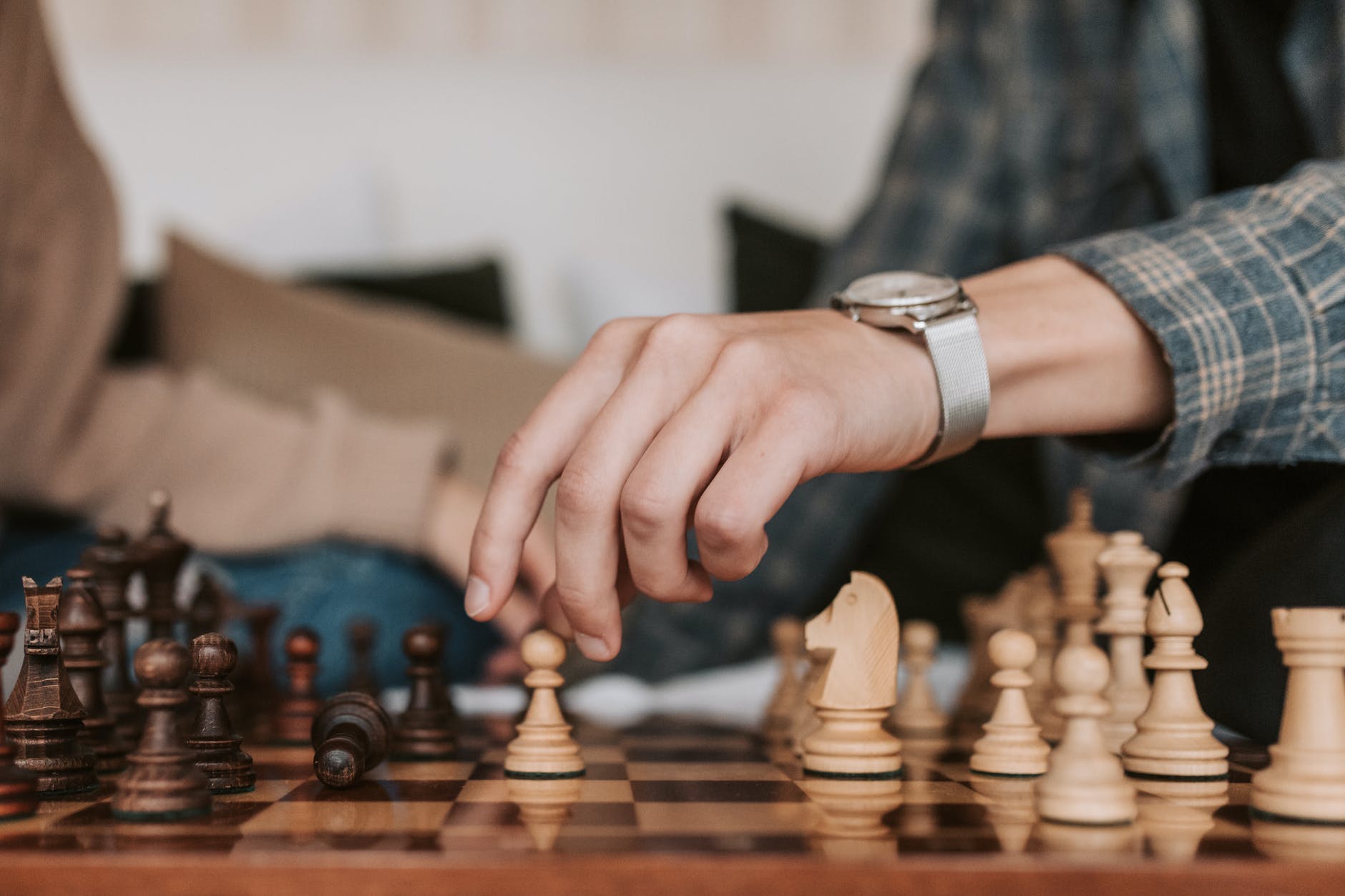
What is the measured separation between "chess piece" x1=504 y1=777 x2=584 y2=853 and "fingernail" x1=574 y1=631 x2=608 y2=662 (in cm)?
9

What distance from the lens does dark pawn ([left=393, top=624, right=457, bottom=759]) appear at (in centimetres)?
91

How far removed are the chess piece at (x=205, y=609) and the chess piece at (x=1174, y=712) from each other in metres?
0.90

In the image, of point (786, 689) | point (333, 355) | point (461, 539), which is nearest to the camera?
point (786, 689)

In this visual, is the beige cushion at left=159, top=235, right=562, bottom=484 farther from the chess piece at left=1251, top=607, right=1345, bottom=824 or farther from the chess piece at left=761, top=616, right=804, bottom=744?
the chess piece at left=1251, top=607, right=1345, bottom=824

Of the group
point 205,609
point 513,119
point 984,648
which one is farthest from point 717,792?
point 513,119

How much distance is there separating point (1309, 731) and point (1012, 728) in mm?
203

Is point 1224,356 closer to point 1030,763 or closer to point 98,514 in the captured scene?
point 1030,763

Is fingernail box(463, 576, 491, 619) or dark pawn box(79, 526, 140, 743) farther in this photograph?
dark pawn box(79, 526, 140, 743)

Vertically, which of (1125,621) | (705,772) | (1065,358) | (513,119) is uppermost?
(513,119)

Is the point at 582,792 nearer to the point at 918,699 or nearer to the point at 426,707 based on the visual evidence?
the point at 426,707

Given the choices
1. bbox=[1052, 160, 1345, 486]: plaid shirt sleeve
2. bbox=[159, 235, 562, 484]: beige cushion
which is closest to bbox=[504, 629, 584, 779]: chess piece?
bbox=[1052, 160, 1345, 486]: plaid shirt sleeve

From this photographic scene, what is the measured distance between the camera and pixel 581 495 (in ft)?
2.56

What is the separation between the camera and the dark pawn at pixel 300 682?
103 centimetres

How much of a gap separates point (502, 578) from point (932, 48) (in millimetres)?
1702
